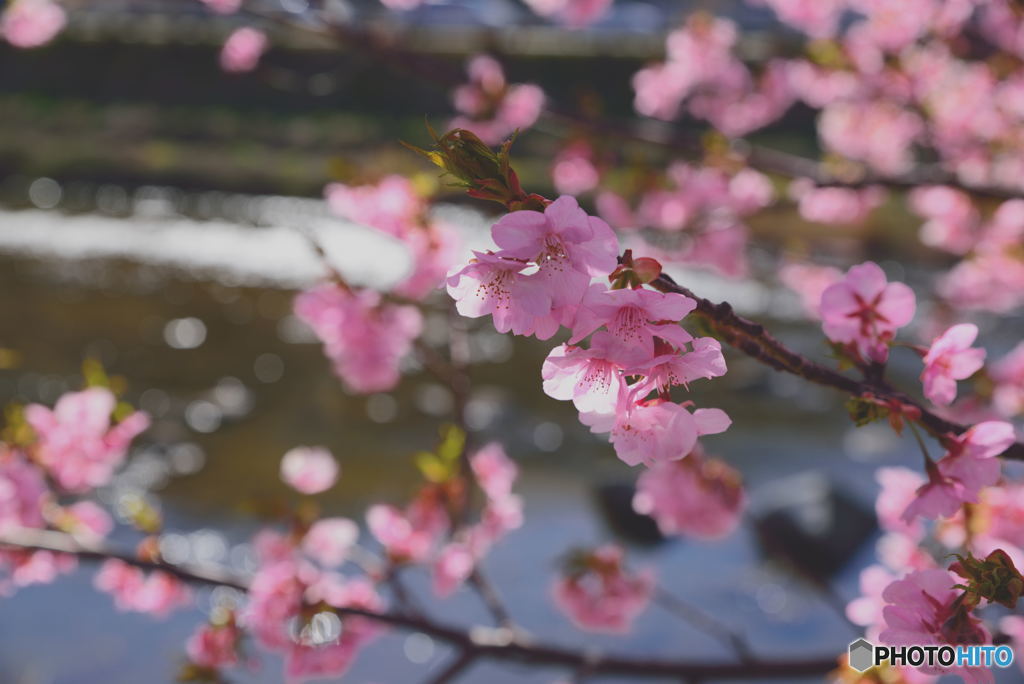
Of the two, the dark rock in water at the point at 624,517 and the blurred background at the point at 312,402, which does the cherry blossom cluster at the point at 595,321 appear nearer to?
the blurred background at the point at 312,402

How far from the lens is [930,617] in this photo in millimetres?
901

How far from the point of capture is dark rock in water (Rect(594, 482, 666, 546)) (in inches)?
174

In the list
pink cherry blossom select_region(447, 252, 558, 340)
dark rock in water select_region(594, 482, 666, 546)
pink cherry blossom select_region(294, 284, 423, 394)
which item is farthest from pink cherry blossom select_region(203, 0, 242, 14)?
dark rock in water select_region(594, 482, 666, 546)

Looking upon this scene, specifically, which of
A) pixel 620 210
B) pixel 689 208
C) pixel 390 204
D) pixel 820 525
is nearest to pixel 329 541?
pixel 390 204

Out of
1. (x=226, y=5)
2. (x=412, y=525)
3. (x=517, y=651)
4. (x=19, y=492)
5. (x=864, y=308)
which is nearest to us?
(x=864, y=308)

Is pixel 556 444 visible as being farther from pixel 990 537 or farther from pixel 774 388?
pixel 990 537

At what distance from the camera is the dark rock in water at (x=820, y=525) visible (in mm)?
4098

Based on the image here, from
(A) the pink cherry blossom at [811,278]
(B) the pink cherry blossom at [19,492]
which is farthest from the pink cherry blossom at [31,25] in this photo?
(A) the pink cherry blossom at [811,278]

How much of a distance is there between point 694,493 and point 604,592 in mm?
444

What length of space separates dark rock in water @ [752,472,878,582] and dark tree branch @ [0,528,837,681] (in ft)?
8.49

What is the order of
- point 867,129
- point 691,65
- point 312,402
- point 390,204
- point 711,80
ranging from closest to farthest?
1. point 390,204
2. point 691,65
3. point 711,80
4. point 867,129
5. point 312,402

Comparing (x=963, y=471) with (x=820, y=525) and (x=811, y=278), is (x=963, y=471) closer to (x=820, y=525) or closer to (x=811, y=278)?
(x=820, y=525)

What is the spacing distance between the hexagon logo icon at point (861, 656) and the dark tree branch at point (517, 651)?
34 centimetres

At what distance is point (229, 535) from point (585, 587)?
2.87 metres
